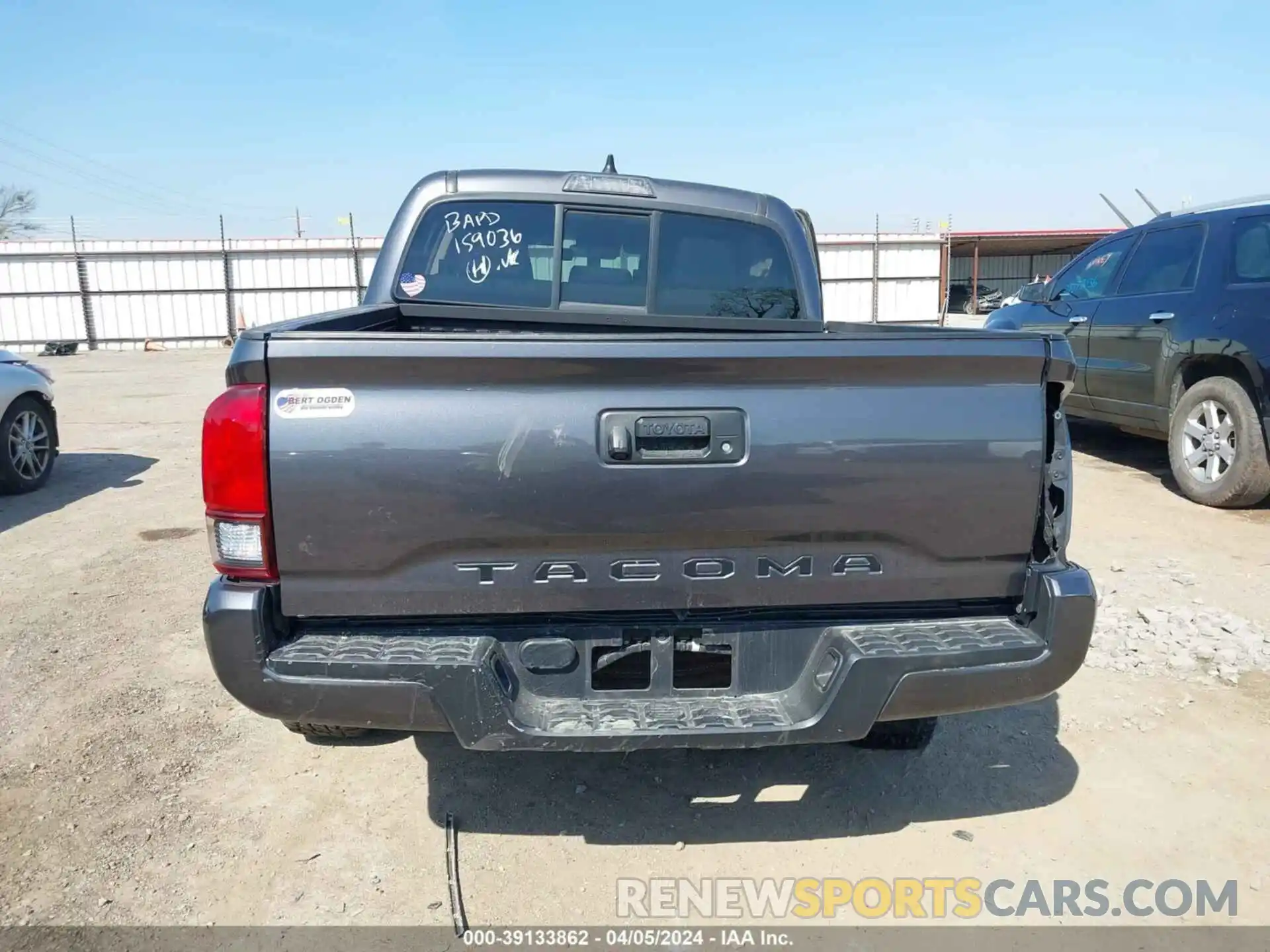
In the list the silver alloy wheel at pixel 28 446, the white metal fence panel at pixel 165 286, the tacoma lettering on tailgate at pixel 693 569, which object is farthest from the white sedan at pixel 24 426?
the white metal fence panel at pixel 165 286

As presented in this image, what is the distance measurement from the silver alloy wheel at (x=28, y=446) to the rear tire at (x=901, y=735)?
23.2 feet

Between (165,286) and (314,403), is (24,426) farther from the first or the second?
(165,286)

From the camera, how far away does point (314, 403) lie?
6.82ft

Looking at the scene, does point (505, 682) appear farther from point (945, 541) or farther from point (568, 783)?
point (945, 541)

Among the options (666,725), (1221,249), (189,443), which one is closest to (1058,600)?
(666,725)

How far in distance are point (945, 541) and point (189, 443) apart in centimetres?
929

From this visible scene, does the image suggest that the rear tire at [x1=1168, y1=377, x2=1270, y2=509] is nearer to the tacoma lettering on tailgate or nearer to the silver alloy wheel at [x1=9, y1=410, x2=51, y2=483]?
the tacoma lettering on tailgate

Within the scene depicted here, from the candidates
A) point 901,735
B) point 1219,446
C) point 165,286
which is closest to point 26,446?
point 901,735

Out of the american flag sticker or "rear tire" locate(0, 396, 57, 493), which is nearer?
the american flag sticker

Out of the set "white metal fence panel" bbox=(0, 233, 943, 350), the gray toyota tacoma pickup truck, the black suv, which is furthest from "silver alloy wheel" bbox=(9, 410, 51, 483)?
"white metal fence panel" bbox=(0, 233, 943, 350)

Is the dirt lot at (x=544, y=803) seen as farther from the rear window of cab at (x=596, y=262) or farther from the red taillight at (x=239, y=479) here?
the rear window of cab at (x=596, y=262)

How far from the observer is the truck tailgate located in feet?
6.84

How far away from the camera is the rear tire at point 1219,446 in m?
5.69

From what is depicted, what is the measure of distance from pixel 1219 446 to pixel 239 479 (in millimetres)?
6329
